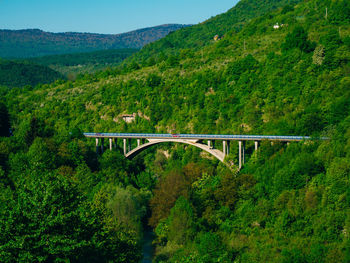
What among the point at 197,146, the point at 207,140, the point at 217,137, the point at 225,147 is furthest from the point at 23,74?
the point at 217,137

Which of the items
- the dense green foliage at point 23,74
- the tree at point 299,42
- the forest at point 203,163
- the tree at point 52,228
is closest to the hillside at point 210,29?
the dense green foliage at point 23,74

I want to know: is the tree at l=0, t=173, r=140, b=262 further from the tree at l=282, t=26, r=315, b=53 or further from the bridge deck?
the tree at l=282, t=26, r=315, b=53

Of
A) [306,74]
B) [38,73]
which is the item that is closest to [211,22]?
[38,73]

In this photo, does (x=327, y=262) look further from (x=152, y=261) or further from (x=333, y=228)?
(x=152, y=261)

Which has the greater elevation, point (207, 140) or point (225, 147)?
point (207, 140)

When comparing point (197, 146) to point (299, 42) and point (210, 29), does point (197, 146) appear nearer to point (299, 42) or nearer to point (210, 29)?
point (299, 42)

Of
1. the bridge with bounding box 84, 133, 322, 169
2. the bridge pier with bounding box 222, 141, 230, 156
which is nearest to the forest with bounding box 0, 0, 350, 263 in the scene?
the bridge pier with bounding box 222, 141, 230, 156
